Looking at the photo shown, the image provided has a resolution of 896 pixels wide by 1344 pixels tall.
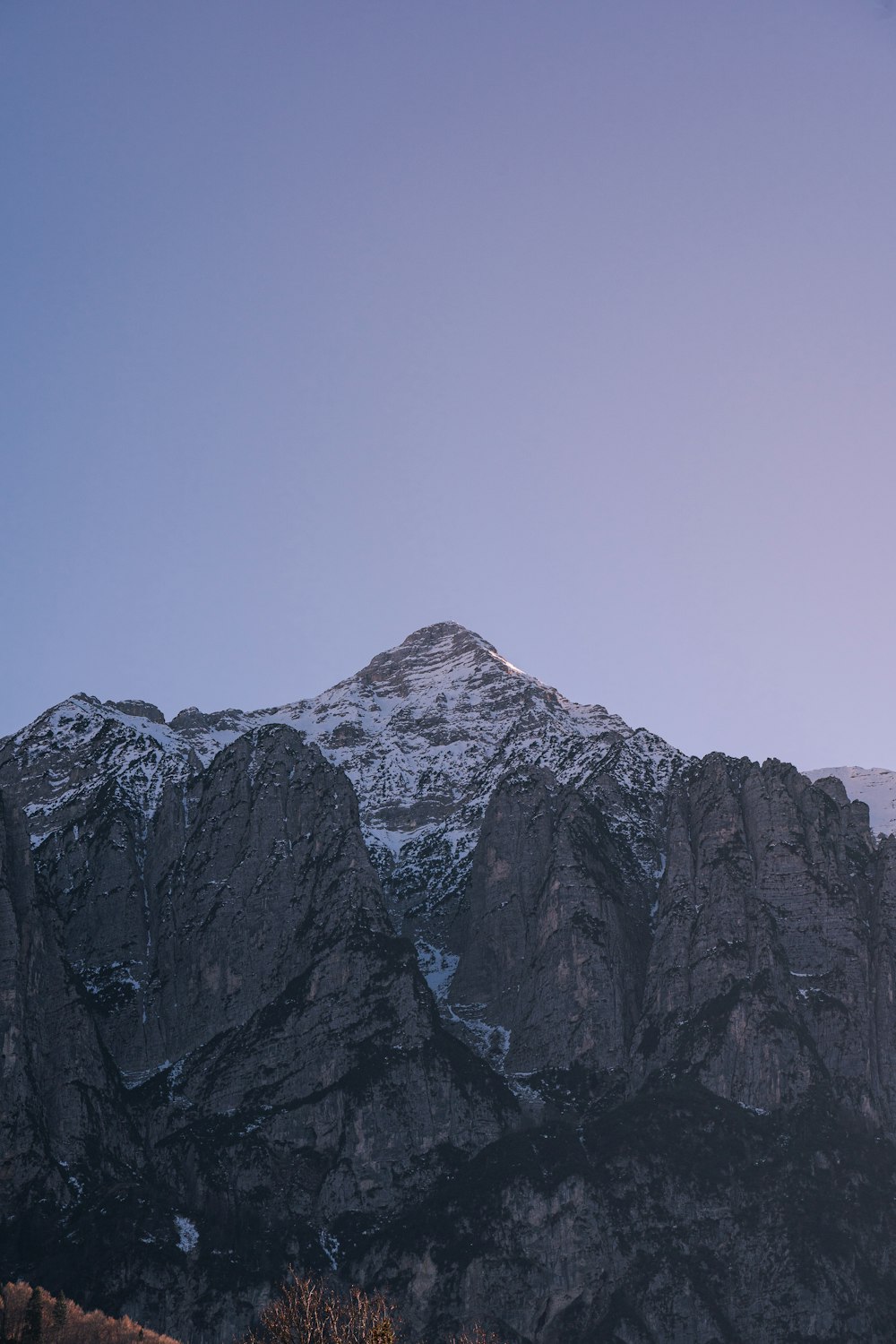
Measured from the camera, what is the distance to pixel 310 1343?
14412 centimetres

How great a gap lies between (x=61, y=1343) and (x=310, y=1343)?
6643 cm

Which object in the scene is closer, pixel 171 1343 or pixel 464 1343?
pixel 464 1343

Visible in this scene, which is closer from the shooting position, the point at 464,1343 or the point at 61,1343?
the point at 464,1343

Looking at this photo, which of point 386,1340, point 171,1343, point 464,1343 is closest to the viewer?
point 386,1340

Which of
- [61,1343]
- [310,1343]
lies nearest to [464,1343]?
[310,1343]

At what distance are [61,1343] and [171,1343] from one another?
41.5 feet

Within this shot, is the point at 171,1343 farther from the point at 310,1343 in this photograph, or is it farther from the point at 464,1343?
the point at 310,1343

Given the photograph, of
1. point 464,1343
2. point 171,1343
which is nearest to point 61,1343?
point 171,1343

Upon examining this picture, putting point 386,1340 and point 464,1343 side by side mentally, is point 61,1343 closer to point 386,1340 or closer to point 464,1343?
point 464,1343

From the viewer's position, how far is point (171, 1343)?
644 ft

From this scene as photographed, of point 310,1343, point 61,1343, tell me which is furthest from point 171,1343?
point 310,1343

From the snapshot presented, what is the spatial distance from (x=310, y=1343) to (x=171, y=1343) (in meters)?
58.2

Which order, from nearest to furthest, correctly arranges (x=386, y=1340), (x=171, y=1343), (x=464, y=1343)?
(x=386, y=1340)
(x=464, y=1343)
(x=171, y=1343)

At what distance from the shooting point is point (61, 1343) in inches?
7869
